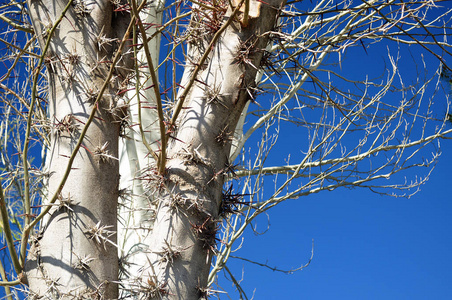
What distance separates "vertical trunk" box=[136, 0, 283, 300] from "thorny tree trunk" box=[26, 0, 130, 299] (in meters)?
0.25

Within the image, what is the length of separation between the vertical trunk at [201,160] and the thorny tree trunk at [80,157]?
248mm

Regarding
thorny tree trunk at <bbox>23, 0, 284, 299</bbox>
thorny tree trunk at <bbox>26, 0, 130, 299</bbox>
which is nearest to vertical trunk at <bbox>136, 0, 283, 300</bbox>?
thorny tree trunk at <bbox>23, 0, 284, 299</bbox>

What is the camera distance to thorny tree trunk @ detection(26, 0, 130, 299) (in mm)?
1884

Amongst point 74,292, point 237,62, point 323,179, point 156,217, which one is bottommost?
point 74,292

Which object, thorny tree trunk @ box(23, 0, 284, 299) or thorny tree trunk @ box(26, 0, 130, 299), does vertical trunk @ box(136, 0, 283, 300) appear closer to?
thorny tree trunk @ box(23, 0, 284, 299)

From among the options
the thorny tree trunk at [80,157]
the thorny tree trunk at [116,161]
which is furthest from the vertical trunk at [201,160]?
the thorny tree trunk at [80,157]

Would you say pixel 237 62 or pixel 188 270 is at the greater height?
pixel 237 62

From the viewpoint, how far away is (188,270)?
1788 mm

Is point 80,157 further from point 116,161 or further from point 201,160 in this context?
point 201,160

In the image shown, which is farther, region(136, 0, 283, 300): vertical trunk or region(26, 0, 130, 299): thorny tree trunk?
region(26, 0, 130, 299): thorny tree trunk

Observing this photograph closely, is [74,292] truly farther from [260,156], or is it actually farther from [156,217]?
[260,156]

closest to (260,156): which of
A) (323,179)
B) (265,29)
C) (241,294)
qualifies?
(323,179)

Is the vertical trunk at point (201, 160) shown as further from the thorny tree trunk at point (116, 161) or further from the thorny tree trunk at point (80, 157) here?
the thorny tree trunk at point (80, 157)

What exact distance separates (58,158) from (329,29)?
12.9 feet
